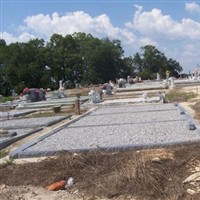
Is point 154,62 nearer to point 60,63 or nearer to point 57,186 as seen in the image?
point 60,63

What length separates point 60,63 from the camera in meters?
63.6

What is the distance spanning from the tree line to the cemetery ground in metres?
47.9

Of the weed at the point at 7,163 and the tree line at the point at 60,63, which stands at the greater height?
the tree line at the point at 60,63

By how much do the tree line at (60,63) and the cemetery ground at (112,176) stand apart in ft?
157

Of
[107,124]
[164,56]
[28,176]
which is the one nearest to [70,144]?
[28,176]

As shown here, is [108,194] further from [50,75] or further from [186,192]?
[50,75]

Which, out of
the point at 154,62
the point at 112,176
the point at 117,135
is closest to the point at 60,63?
the point at 154,62

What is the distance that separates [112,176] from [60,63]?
58030mm

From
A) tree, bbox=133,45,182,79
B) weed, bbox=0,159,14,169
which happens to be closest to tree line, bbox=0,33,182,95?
tree, bbox=133,45,182,79

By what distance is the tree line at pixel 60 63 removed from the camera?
57.5m

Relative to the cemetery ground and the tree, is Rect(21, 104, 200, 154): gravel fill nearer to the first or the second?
the cemetery ground

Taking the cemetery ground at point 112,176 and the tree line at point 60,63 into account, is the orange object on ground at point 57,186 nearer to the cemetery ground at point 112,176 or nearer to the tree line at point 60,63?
the cemetery ground at point 112,176

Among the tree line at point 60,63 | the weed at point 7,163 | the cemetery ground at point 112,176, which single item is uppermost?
the tree line at point 60,63

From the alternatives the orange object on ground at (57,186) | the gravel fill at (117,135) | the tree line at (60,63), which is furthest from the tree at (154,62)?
the orange object on ground at (57,186)
